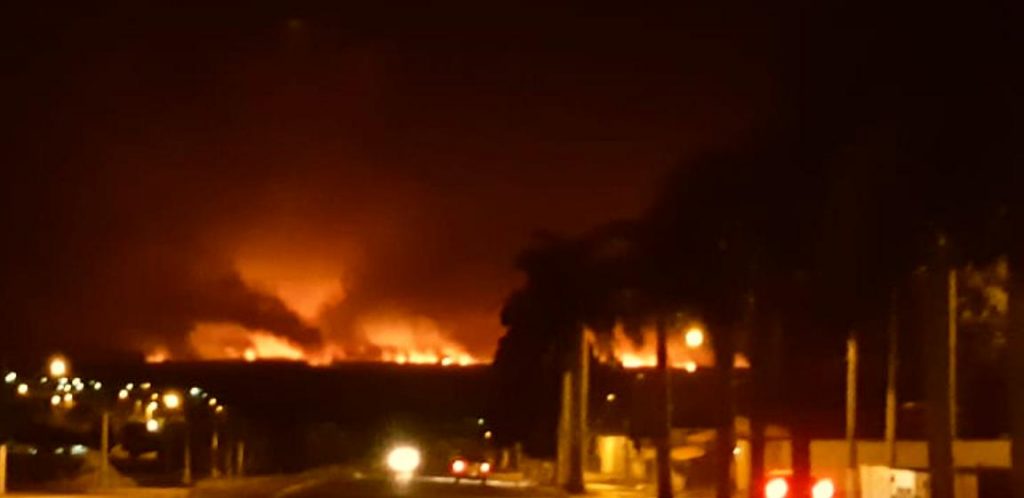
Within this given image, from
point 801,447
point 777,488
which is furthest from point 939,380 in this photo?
point 777,488

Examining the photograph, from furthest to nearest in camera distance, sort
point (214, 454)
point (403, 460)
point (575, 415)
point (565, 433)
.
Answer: point (214, 454), point (403, 460), point (565, 433), point (575, 415)

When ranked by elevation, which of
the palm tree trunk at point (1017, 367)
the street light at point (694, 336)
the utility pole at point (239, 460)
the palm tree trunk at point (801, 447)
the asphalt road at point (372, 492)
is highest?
the street light at point (694, 336)

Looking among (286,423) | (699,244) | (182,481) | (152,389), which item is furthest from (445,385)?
(699,244)

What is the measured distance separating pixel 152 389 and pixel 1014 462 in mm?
106534

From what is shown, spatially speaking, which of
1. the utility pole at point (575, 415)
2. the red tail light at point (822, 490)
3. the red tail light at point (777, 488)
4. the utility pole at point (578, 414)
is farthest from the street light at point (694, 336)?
the red tail light at point (777, 488)

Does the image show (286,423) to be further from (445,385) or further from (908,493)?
(908,493)

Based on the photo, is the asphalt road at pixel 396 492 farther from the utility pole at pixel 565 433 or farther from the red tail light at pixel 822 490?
the red tail light at pixel 822 490

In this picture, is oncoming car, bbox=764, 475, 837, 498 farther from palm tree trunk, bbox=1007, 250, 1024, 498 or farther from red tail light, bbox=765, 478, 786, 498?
palm tree trunk, bbox=1007, 250, 1024, 498

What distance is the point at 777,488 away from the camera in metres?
15.3

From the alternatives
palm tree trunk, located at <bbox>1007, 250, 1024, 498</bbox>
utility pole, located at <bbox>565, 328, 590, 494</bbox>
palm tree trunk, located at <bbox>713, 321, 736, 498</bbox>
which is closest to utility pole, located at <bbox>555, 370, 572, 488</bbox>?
utility pole, located at <bbox>565, 328, 590, 494</bbox>

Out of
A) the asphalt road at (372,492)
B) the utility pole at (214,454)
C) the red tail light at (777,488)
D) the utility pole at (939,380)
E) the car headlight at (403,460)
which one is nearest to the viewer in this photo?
the red tail light at (777,488)

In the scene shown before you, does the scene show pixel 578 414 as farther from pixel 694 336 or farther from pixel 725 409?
pixel 694 336

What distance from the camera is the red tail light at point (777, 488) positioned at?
15266mm

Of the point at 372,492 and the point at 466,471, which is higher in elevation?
the point at 372,492
